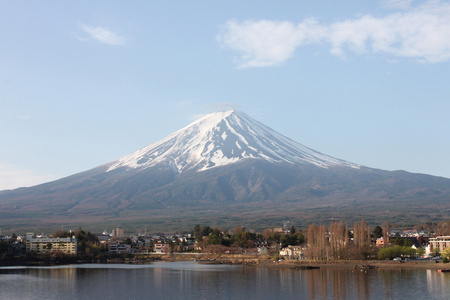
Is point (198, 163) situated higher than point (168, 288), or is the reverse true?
point (198, 163)

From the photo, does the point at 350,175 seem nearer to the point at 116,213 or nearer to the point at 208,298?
the point at 116,213

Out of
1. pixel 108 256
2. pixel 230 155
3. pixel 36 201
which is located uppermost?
pixel 230 155

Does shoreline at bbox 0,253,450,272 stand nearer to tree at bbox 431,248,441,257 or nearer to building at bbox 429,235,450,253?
tree at bbox 431,248,441,257

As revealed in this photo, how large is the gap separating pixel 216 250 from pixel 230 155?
335 feet

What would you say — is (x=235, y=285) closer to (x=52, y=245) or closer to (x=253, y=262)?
(x=253, y=262)

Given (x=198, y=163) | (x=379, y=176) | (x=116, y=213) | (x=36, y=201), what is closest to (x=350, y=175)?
(x=379, y=176)

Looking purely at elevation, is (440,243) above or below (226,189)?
below

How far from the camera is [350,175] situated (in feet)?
526

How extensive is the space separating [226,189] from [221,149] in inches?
965

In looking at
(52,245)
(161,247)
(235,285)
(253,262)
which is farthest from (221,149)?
(235,285)

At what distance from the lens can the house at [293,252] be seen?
204ft

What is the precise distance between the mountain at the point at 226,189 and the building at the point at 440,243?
46350mm

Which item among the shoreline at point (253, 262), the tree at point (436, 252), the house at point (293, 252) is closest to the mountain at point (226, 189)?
the shoreline at point (253, 262)

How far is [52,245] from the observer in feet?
241
